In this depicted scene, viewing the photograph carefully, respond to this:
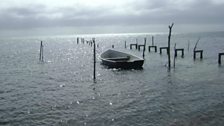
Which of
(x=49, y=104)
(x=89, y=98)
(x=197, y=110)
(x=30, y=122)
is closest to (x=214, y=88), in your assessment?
(x=197, y=110)

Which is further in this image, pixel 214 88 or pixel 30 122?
pixel 214 88

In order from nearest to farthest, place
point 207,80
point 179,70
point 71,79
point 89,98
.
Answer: point 89,98 → point 207,80 → point 71,79 → point 179,70

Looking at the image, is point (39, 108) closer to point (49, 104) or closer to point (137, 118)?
point (49, 104)

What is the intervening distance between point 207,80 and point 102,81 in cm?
1175

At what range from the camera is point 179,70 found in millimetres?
44625

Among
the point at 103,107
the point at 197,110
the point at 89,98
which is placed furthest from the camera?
the point at 89,98

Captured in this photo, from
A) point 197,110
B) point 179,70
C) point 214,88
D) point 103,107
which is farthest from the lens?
point 179,70

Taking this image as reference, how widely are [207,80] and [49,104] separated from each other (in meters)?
18.3

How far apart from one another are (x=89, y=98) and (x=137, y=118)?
736 centimetres

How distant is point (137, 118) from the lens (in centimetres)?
2109

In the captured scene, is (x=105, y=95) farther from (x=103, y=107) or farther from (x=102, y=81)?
(x=102, y=81)

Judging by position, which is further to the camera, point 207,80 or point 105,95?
point 207,80

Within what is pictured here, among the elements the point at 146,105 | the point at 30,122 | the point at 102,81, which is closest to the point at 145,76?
the point at 102,81

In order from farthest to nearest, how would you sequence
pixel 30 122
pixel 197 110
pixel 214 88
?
1. pixel 214 88
2. pixel 197 110
3. pixel 30 122
